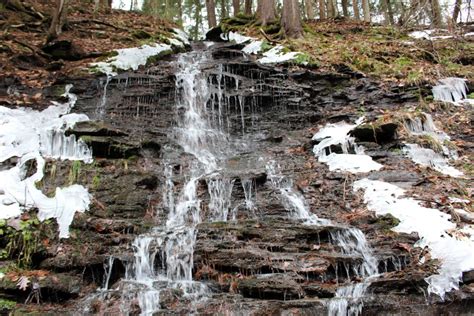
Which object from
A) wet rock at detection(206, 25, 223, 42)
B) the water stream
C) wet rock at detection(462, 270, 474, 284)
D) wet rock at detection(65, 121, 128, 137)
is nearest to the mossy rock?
the water stream

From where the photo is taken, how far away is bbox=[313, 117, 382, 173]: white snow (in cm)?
841

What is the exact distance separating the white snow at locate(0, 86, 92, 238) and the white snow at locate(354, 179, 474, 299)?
17.2 feet

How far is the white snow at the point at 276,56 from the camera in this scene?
502 inches

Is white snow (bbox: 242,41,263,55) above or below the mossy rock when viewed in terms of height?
below

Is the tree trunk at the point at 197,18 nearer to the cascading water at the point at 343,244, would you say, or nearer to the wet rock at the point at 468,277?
the cascading water at the point at 343,244

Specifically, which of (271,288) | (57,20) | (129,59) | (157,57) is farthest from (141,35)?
(271,288)

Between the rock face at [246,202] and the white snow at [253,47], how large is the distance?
7.08ft

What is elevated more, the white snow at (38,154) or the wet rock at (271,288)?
the white snow at (38,154)

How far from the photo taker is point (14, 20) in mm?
12930

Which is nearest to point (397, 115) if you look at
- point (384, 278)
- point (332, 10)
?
point (384, 278)

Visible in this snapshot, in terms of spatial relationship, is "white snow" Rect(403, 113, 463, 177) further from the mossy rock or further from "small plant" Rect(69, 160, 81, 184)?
the mossy rock

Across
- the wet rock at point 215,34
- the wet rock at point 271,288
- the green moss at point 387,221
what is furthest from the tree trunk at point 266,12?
the wet rock at point 271,288

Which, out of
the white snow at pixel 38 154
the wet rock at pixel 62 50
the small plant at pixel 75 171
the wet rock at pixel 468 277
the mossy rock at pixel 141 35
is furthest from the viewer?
the mossy rock at pixel 141 35

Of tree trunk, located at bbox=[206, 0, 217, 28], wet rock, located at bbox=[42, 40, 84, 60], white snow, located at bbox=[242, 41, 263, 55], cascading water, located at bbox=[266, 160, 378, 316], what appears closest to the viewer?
cascading water, located at bbox=[266, 160, 378, 316]
